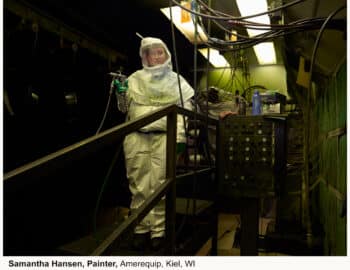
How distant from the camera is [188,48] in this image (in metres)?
4.15

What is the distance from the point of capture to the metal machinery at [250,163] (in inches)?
64.7

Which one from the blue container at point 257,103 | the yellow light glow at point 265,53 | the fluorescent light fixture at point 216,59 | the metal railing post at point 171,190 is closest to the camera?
the metal railing post at point 171,190

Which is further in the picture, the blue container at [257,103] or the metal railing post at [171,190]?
the blue container at [257,103]

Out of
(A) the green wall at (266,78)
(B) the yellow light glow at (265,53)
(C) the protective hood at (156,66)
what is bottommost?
(C) the protective hood at (156,66)

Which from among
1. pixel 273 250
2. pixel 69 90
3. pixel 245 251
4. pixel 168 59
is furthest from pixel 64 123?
pixel 273 250

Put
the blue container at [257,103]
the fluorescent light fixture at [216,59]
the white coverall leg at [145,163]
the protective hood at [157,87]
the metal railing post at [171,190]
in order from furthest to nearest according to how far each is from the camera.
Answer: the fluorescent light fixture at [216,59] → the blue container at [257,103] → the protective hood at [157,87] → the white coverall leg at [145,163] → the metal railing post at [171,190]

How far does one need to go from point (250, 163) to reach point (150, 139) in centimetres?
65

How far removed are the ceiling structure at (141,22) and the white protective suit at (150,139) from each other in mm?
591

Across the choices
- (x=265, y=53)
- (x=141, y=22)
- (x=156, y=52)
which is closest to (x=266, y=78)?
(x=265, y=53)

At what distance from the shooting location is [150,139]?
1776 mm

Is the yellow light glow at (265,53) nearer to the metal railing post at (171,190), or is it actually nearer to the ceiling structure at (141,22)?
the ceiling structure at (141,22)

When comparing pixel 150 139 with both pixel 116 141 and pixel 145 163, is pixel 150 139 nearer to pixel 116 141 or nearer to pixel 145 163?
pixel 145 163

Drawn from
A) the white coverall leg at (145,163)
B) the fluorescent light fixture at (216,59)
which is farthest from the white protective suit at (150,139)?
the fluorescent light fixture at (216,59)

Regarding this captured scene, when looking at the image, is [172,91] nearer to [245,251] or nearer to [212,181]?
[212,181]
